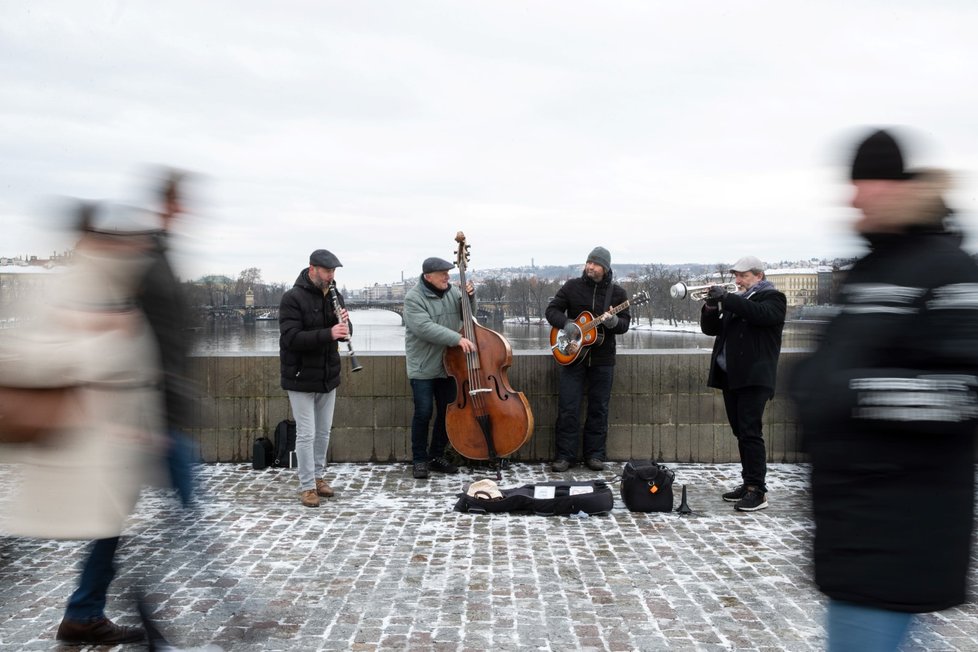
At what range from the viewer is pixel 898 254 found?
2457 millimetres

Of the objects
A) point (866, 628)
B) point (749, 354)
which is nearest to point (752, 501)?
point (749, 354)

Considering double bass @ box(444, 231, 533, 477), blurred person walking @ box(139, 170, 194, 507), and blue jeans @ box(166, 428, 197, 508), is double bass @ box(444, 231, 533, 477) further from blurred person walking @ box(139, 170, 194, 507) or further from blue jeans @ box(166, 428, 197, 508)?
blurred person walking @ box(139, 170, 194, 507)

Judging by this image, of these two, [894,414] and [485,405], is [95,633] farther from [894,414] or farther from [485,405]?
[485,405]

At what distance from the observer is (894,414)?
2314 millimetres

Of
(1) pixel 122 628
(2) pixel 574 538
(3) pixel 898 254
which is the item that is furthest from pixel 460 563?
(3) pixel 898 254

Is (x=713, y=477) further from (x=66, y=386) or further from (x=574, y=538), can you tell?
(x=66, y=386)

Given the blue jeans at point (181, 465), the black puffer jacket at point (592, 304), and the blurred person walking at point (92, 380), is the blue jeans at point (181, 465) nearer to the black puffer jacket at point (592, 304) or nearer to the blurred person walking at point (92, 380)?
the blurred person walking at point (92, 380)

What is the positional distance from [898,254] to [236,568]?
15.0 ft

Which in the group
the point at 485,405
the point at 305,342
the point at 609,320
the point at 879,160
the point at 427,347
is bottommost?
the point at 485,405

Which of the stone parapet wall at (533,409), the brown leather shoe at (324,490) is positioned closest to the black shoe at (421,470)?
the stone parapet wall at (533,409)

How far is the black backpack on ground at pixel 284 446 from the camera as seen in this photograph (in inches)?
350

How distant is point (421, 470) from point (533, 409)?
4.93 feet

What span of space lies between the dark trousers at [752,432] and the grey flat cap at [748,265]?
39.5 inches

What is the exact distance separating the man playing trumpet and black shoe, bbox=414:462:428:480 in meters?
2.86
